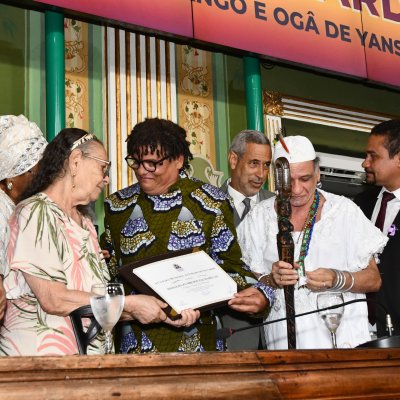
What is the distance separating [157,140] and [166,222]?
0.28 metres

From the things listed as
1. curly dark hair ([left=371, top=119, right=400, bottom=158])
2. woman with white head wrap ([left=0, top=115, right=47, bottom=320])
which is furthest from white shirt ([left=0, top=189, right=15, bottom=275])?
curly dark hair ([left=371, top=119, right=400, bottom=158])

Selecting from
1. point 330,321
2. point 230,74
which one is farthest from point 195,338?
point 230,74

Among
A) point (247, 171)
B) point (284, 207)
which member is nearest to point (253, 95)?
point (247, 171)

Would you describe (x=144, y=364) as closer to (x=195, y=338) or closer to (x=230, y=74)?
(x=195, y=338)

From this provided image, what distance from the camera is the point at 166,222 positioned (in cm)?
247

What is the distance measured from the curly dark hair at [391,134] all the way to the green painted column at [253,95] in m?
0.98

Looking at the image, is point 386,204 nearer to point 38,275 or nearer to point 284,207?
point 284,207

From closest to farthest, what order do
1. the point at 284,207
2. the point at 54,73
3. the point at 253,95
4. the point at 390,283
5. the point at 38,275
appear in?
the point at 38,275 → the point at 284,207 → the point at 390,283 → the point at 54,73 → the point at 253,95

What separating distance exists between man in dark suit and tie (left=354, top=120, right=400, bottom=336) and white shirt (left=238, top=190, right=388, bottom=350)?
43 cm

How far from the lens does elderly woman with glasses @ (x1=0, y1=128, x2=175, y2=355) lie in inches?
72.4

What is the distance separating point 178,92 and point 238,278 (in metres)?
2.39

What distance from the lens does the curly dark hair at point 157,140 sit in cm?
248

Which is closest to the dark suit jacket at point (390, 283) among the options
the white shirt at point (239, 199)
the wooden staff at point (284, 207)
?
the white shirt at point (239, 199)

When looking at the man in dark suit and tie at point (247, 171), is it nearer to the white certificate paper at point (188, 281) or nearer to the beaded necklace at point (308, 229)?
the beaded necklace at point (308, 229)
